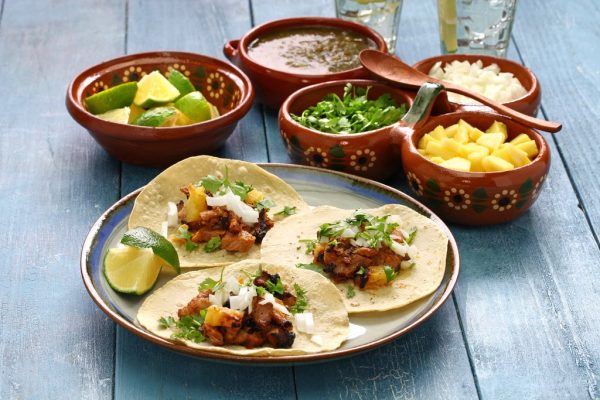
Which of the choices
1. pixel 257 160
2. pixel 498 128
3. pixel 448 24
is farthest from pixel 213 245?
pixel 448 24

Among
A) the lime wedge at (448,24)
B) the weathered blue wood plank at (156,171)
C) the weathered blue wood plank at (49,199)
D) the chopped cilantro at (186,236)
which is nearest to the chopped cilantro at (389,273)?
the weathered blue wood plank at (156,171)

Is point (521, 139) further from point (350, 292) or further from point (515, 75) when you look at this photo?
point (350, 292)

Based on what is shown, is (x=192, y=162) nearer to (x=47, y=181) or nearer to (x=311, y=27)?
(x=47, y=181)

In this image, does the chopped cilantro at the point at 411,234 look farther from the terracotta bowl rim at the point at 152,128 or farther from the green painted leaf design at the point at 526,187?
the terracotta bowl rim at the point at 152,128

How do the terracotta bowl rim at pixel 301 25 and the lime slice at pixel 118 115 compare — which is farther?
the terracotta bowl rim at pixel 301 25

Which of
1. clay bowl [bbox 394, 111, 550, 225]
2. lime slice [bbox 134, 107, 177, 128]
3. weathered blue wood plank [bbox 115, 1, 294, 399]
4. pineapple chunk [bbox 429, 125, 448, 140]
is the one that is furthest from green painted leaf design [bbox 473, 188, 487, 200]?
lime slice [bbox 134, 107, 177, 128]
